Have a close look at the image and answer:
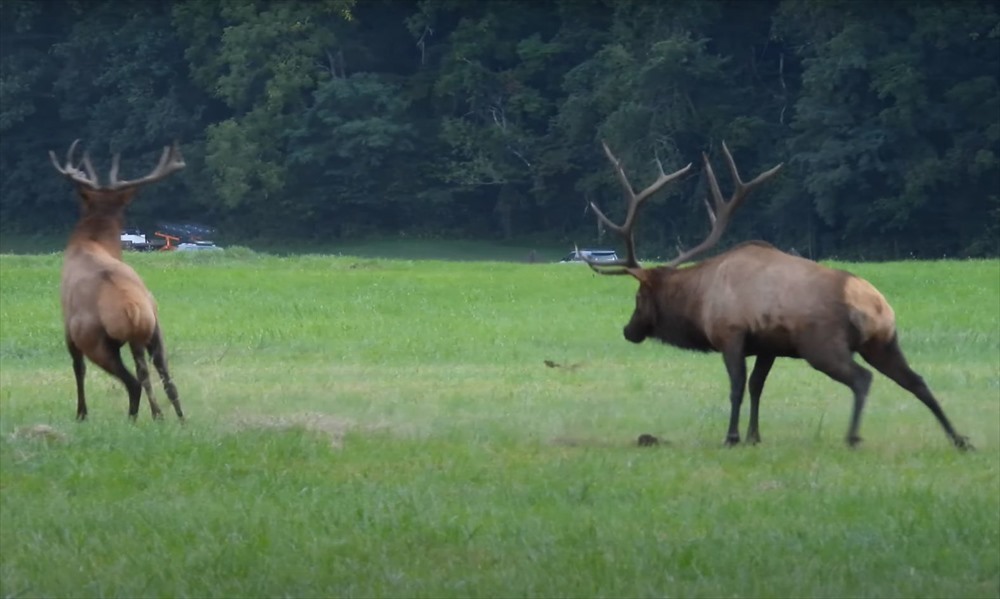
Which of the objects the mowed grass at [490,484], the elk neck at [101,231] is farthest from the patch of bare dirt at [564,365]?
the elk neck at [101,231]

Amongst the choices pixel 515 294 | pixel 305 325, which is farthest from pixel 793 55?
pixel 305 325

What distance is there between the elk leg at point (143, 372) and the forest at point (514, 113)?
144 feet

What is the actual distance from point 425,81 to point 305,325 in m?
43.6

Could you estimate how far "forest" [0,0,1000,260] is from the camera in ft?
182

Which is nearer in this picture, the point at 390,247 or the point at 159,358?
the point at 159,358

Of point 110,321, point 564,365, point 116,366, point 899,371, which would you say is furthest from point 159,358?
point 564,365

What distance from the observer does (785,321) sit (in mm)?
12195

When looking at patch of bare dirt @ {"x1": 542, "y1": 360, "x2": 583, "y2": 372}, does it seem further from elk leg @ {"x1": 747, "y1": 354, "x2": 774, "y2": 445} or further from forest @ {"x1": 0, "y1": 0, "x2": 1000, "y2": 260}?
forest @ {"x1": 0, "y1": 0, "x2": 1000, "y2": 260}

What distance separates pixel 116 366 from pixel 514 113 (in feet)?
174

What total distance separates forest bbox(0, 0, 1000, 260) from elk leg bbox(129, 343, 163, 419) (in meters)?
43.9

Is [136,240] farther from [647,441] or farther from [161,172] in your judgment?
[647,441]

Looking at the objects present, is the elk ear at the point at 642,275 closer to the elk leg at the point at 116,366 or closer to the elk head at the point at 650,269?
the elk head at the point at 650,269

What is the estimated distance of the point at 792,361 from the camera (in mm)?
21500

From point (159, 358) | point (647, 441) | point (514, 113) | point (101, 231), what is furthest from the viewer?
point (514, 113)
